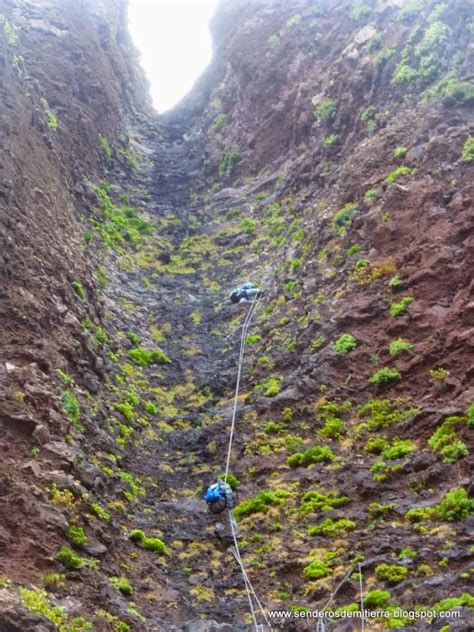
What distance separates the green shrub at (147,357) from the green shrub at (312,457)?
7359mm

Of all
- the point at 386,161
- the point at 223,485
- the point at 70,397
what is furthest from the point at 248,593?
the point at 386,161

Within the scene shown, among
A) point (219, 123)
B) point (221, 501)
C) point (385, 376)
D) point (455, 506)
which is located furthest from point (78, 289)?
point (219, 123)

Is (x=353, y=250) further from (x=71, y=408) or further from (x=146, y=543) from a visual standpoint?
(x=146, y=543)

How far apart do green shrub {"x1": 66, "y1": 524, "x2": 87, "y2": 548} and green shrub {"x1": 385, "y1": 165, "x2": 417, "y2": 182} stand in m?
14.1

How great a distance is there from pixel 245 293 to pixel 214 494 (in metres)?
10.5

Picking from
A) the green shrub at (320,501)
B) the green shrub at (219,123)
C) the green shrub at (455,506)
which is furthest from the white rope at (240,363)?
the green shrub at (219,123)

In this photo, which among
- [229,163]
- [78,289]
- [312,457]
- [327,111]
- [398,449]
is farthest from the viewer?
[229,163]

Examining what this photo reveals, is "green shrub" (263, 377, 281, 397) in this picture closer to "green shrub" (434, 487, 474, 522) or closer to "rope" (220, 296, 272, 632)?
"rope" (220, 296, 272, 632)

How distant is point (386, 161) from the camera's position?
2262 cm

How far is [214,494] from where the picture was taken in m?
15.0

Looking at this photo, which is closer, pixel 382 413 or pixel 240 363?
pixel 382 413

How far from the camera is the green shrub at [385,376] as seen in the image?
51.0 ft

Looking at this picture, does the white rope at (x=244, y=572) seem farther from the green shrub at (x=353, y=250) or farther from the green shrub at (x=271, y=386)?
the green shrub at (x=353, y=250)

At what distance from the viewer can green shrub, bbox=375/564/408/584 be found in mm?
10727
